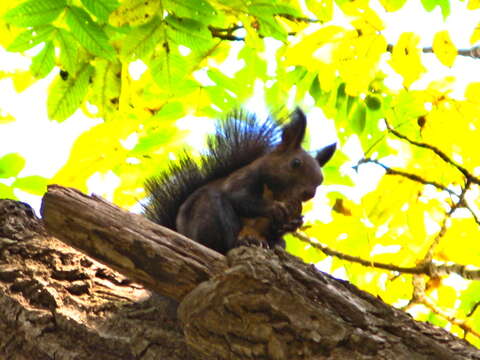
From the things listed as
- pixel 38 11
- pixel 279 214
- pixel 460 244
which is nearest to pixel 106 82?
pixel 38 11

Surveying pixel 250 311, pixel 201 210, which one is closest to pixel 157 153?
pixel 201 210

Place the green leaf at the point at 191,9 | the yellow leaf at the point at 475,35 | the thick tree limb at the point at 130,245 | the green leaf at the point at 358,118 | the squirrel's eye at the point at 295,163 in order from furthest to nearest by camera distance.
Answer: the green leaf at the point at 358,118 → the squirrel's eye at the point at 295,163 → the yellow leaf at the point at 475,35 → the green leaf at the point at 191,9 → the thick tree limb at the point at 130,245

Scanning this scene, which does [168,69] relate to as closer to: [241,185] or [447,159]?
[241,185]

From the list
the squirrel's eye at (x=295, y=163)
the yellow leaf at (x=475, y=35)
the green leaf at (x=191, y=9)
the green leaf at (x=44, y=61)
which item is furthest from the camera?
the squirrel's eye at (x=295, y=163)

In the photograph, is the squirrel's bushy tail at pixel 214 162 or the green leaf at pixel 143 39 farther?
the squirrel's bushy tail at pixel 214 162

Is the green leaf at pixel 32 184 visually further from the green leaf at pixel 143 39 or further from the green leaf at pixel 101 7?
the green leaf at pixel 101 7

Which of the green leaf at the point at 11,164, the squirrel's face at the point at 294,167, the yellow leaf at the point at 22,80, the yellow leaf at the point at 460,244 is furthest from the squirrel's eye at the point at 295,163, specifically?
the yellow leaf at the point at 22,80

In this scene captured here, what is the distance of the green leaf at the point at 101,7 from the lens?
2.04 meters

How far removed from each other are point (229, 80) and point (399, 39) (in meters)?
0.82

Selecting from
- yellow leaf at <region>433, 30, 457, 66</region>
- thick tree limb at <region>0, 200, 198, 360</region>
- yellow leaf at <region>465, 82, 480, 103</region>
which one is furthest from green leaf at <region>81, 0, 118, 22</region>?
yellow leaf at <region>465, 82, 480, 103</region>

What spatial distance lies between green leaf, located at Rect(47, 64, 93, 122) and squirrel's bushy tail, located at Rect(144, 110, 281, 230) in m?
0.41

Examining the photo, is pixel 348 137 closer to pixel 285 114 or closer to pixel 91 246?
pixel 285 114

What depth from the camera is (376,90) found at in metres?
2.85

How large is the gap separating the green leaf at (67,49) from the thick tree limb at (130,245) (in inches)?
26.7
